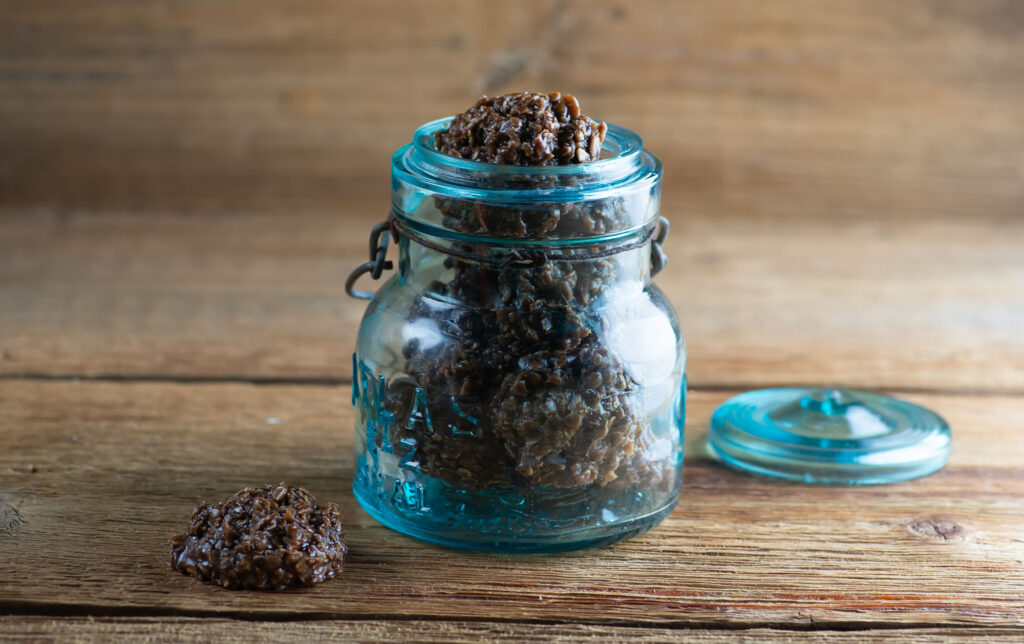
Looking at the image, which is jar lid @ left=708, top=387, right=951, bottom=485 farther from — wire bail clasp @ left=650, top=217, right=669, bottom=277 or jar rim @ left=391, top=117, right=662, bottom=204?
jar rim @ left=391, top=117, right=662, bottom=204

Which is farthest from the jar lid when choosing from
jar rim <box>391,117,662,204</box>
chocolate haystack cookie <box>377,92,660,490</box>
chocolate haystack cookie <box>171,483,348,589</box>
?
chocolate haystack cookie <box>171,483,348,589</box>

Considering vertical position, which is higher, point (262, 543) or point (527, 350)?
point (527, 350)

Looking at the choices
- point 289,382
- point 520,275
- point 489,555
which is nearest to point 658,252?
point 520,275

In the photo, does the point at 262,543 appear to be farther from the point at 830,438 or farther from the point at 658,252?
the point at 830,438

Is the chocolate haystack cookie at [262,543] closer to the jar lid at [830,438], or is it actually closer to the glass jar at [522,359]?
the glass jar at [522,359]

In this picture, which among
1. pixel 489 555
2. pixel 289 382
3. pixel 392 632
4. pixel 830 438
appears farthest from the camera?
pixel 289 382

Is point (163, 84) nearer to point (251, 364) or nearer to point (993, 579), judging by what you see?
point (251, 364)

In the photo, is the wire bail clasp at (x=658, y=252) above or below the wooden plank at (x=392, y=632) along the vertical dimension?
above

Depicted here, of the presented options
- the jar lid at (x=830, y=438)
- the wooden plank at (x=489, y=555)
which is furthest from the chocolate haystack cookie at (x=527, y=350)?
the jar lid at (x=830, y=438)
